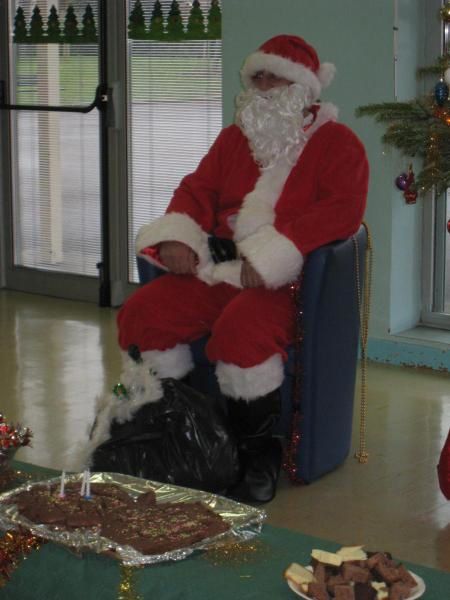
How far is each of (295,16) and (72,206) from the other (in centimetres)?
188

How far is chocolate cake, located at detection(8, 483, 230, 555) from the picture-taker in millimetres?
2004

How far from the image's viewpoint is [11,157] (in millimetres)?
6137

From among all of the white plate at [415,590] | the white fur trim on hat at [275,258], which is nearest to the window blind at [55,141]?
the white fur trim on hat at [275,258]

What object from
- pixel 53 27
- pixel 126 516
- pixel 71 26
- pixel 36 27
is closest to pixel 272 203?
pixel 126 516

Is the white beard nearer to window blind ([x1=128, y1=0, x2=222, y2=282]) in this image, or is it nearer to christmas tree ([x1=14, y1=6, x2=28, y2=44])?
window blind ([x1=128, y1=0, x2=222, y2=282])

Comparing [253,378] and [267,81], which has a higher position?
[267,81]

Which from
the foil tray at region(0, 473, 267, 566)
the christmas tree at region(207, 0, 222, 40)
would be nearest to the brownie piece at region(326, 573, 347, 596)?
the foil tray at region(0, 473, 267, 566)

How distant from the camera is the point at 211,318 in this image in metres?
3.24

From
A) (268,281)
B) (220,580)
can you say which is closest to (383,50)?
(268,281)

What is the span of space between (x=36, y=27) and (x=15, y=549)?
4.33 meters

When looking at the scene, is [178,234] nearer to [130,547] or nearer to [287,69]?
[287,69]

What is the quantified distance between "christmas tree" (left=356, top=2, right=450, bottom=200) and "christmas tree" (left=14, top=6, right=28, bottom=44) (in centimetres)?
336

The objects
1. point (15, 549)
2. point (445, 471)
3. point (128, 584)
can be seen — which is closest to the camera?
point (128, 584)

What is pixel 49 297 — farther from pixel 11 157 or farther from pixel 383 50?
pixel 383 50
